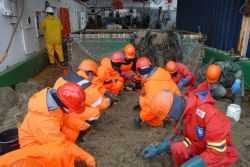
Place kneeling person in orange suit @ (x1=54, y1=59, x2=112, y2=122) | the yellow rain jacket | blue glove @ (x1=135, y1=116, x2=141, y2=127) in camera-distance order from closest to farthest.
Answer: kneeling person in orange suit @ (x1=54, y1=59, x2=112, y2=122), blue glove @ (x1=135, y1=116, x2=141, y2=127), the yellow rain jacket

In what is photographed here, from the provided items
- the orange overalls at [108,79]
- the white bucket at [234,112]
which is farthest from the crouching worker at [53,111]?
the white bucket at [234,112]

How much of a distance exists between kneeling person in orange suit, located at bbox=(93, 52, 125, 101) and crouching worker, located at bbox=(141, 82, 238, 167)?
2.44m

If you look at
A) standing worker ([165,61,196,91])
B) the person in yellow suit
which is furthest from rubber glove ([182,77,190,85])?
the person in yellow suit

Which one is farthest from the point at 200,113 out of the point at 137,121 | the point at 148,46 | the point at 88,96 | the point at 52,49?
the point at 52,49

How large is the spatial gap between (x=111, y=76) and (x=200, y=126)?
3100 millimetres

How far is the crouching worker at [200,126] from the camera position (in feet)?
6.01

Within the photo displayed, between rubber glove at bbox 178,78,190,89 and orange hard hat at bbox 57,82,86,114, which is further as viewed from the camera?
rubber glove at bbox 178,78,190,89

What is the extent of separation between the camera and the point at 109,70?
15.8 ft

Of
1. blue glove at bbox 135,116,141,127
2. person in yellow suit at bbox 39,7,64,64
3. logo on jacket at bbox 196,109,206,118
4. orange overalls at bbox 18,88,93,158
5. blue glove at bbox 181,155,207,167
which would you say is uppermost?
person in yellow suit at bbox 39,7,64,64

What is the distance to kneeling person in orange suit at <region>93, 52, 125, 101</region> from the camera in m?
4.56

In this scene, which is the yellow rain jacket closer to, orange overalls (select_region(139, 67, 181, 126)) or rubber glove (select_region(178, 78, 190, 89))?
rubber glove (select_region(178, 78, 190, 89))

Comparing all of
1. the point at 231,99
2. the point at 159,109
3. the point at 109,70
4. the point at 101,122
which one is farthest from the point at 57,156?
the point at 231,99

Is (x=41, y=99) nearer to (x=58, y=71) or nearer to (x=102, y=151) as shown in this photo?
(x=102, y=151)

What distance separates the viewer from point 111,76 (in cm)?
491
